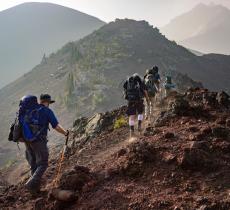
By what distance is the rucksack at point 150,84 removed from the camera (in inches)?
600

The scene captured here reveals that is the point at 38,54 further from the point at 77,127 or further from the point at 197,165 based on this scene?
the point at 197,165

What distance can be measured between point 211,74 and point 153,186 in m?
78.5

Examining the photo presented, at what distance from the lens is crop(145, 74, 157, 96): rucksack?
600 inches

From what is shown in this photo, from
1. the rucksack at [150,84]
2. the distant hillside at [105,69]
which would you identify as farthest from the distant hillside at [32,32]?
the rucksack at [150,84]

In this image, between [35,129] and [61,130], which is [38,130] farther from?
[61,130]

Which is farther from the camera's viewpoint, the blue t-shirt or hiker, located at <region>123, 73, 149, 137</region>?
hiker, located at <region>123, 73, 149, 137</region>

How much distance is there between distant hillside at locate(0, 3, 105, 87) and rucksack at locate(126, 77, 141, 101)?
128 meters

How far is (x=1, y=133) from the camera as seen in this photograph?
197 feet

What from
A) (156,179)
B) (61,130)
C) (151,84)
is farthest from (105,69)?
(156,179)

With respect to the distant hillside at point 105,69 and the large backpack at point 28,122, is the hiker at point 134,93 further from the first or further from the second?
the distant hillside at point 105,69

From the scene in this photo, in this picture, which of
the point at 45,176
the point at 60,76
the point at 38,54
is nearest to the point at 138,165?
the point at 45,176

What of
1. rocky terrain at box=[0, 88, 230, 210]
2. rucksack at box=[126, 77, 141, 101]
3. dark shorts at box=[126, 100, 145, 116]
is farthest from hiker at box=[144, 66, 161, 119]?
rocky terrain at box=[0, 88, 230, 210]

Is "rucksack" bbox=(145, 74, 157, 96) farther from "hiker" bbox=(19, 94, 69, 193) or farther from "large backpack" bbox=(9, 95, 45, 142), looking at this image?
"large backpack" bbox=(9, 95, 45, 142)

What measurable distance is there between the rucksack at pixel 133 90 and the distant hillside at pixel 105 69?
41148 mm
